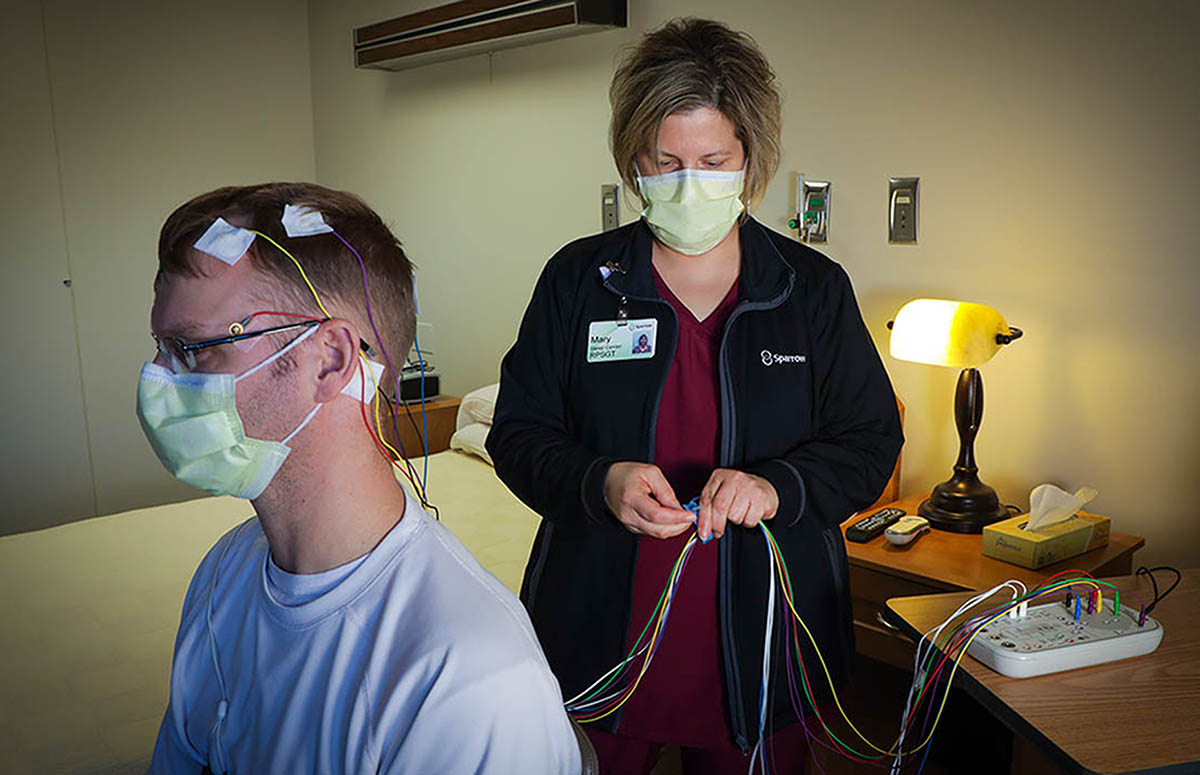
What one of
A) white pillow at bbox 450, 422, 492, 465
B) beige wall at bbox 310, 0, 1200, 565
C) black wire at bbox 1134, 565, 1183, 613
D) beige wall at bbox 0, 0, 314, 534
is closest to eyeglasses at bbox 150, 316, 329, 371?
black wire at bbox 1134, 565, 1183, 613

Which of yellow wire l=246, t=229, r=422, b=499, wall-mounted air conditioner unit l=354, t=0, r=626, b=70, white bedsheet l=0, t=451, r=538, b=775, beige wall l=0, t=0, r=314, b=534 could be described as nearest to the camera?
yellow wire l=246, t=229, r=422, b=499

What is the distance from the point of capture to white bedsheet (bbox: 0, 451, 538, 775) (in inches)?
76.2

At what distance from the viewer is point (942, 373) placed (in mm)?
2697

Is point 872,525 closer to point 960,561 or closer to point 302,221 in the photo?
point 960,561

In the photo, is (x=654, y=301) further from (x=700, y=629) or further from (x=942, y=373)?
(x=942, y=373)

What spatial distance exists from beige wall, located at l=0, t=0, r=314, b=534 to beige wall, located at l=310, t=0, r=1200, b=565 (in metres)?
2.80

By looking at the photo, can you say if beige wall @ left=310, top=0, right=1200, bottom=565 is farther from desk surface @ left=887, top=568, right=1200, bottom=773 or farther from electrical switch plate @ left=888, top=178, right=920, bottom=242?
desk surface @ left=887, top=568, right=1200, bottom=773

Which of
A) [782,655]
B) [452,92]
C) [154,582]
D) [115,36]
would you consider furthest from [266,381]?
[115,36]

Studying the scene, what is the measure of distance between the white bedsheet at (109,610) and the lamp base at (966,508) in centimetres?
112

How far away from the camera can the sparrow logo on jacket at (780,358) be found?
1491 mm

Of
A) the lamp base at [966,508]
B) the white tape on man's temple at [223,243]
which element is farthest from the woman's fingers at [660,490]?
the lamp base at [966,508]

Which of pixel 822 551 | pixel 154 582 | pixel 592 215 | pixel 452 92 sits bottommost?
pixel 154 582

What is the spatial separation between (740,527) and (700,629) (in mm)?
165

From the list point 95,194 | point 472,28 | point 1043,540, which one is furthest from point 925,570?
point 95,194
